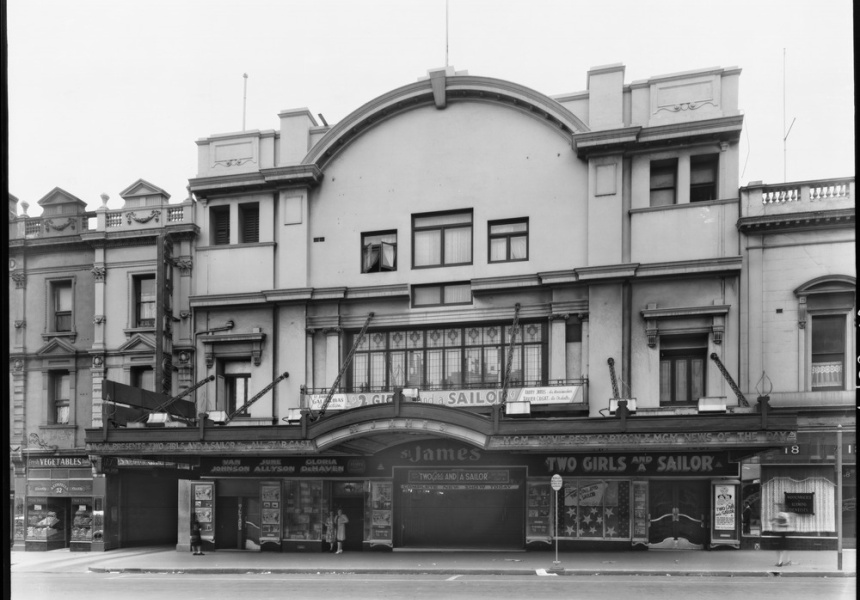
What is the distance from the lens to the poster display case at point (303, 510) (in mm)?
20516

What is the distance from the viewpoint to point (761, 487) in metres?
17.7

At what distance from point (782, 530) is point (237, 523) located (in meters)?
13.5

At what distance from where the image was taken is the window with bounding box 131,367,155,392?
2036 cm

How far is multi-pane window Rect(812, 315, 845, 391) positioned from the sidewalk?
3339mm

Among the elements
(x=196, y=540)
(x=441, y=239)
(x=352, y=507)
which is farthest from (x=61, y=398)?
(x=441, y=239)

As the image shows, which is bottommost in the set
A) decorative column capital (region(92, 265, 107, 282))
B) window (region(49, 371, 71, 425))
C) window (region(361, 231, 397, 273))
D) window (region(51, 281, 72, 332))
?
window (region(49, 371, 71, 425))

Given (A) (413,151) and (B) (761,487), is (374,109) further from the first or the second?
(B) (761,487)

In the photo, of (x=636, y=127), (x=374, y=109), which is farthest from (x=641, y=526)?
(x=374, y=109)

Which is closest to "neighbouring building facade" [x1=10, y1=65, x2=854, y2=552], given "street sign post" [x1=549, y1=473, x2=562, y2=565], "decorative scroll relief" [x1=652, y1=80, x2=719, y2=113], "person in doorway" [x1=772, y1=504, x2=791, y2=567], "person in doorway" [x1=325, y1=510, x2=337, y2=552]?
"decorative scroll relief" [x1=652, y1=80, x2=719, y2=113]

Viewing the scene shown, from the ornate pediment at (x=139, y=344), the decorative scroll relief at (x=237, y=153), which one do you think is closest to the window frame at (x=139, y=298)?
the ornate pediment at (x=139, y=344)

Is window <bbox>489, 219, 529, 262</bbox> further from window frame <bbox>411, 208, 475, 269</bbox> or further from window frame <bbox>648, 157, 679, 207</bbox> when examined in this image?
window frame <bbox>648, 157, 679, 207</bbox>

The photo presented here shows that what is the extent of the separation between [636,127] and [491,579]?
9.92m

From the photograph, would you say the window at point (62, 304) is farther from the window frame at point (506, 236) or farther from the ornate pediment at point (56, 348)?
the window frame at point (506, 236)

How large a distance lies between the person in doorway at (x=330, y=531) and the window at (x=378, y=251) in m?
6.68
